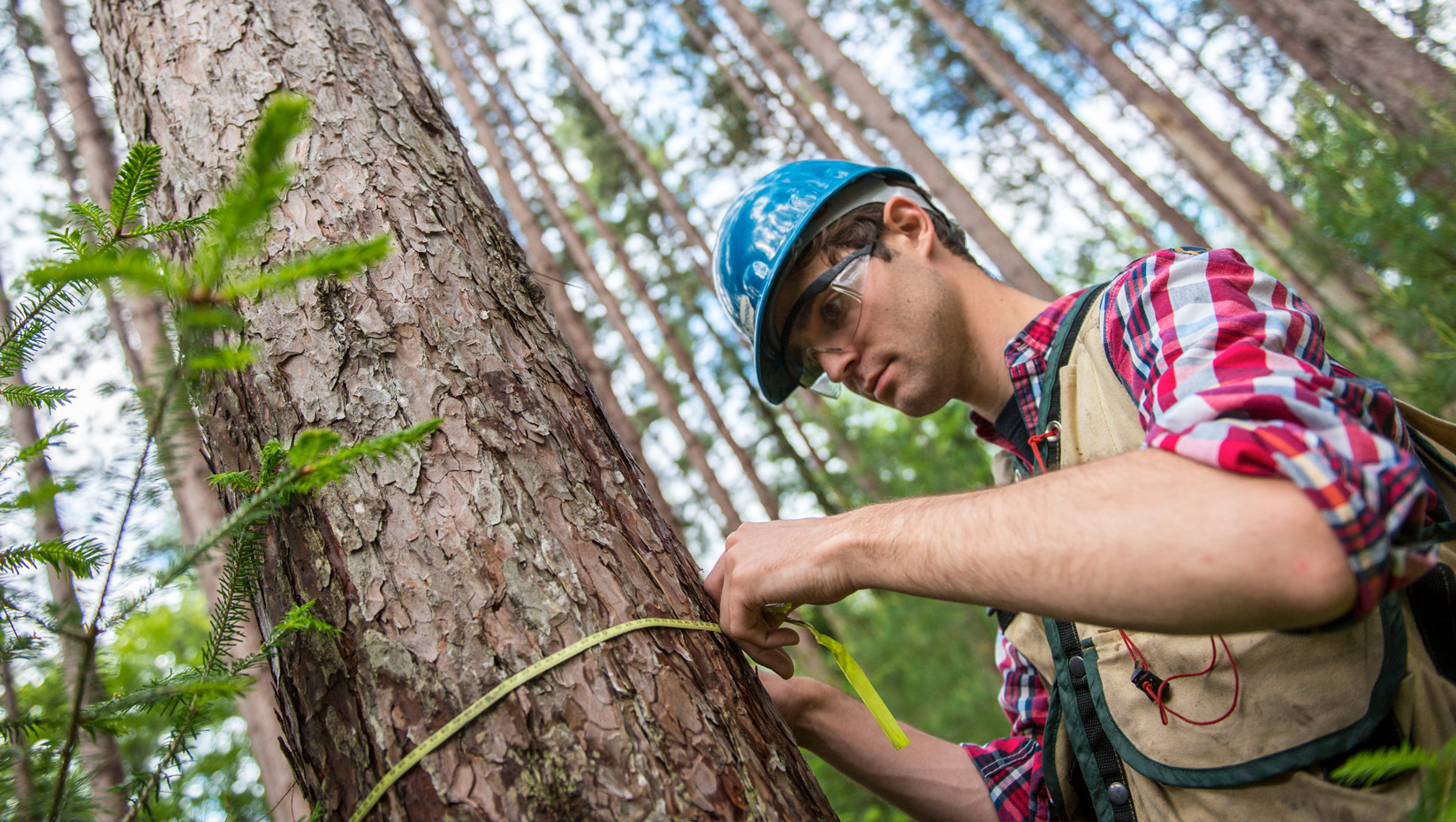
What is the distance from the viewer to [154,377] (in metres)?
0.84

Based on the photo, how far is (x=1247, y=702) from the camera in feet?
4.99

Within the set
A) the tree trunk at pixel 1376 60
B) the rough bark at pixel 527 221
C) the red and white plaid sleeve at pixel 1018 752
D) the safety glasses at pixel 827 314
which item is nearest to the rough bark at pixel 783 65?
the rough bark at pixel 527 221

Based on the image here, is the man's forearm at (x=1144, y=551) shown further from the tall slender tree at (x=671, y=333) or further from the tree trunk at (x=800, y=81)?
the tree trunk at (x=800, y=81)

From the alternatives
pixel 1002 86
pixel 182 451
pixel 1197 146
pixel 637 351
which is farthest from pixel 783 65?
pixel 182 451

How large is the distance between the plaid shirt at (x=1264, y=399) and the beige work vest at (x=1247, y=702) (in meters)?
0.14

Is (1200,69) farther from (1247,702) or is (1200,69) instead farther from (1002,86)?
(1247,702)

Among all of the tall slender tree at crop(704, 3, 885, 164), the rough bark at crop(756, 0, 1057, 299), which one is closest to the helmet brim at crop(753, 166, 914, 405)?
the rough bark at crop(756, 0, 1057, 299)

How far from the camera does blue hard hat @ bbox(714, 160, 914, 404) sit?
97.1 inches

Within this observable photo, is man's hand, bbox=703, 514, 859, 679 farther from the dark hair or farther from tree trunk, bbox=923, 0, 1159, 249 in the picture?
tree trunk, bbox=923, 0, 1159, 249

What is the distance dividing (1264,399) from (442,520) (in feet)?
4.09

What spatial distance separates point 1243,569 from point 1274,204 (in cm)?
1238

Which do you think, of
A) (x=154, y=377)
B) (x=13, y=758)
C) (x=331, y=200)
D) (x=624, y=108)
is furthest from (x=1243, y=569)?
(x=624, y=108)

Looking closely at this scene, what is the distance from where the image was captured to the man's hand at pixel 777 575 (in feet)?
4.46

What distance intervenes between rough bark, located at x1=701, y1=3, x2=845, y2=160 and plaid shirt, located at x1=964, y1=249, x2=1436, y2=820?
957cm
